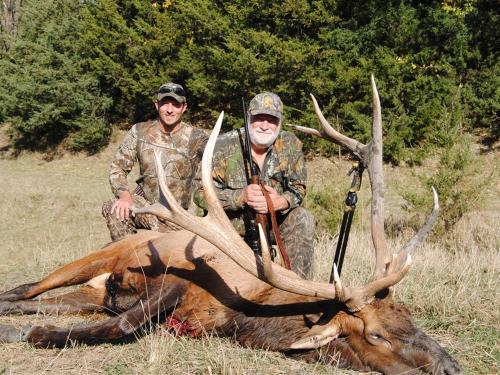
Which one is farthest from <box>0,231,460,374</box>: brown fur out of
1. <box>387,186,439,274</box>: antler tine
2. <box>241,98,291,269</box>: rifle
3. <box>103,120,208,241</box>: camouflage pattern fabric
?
<box>103,120,208,241</box>: camouflage pattern fabric

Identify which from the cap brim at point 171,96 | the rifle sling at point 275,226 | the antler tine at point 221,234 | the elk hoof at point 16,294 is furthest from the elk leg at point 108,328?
the cap brim at point 171,96

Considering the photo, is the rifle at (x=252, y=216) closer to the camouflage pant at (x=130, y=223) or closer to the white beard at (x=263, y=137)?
the white beard at (x=263, y=137)

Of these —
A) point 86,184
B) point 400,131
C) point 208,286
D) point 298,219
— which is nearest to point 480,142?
point 400,131

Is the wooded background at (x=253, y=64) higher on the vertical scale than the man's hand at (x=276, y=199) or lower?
higher

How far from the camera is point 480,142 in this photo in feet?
57.9

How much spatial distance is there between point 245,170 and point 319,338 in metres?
2.20

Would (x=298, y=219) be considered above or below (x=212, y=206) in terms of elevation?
below

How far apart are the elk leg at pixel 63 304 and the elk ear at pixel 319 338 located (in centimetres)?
180

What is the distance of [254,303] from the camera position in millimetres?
3588

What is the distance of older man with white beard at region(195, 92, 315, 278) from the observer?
4.88 meters

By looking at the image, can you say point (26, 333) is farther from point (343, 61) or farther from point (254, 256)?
point (343, 61)

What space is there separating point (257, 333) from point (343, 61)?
16232mm

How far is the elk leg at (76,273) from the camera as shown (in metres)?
4.55

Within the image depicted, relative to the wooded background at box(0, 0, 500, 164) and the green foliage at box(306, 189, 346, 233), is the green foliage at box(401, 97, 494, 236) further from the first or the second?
the wooded background at box(0, 0, 500, 164)
